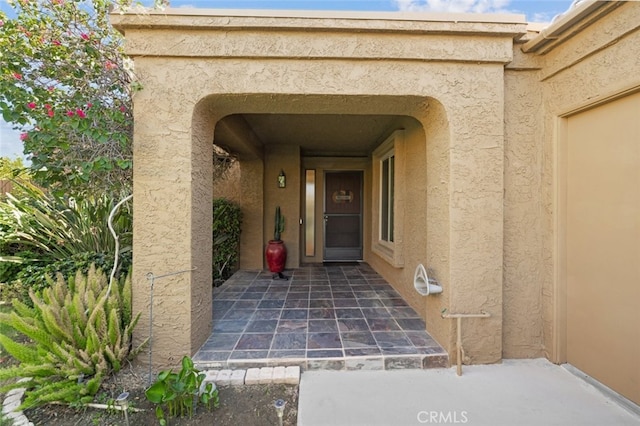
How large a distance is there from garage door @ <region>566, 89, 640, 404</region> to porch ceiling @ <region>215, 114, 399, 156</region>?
8.75 ft

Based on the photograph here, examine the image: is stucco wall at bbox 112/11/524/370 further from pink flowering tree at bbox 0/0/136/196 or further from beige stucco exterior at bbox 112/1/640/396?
pink flowering tree at bbox 0/0/136/196

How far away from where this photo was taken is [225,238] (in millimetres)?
5992

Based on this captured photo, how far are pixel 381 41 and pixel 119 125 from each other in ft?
9.82

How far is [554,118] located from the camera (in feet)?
9.50

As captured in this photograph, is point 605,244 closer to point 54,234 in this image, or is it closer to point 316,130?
point 316,130

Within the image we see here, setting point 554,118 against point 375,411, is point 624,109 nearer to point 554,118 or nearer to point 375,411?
point 554,118

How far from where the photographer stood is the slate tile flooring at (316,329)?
110 inches

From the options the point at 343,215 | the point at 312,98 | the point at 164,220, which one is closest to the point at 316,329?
the point at 164,220

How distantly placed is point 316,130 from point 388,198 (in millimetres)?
2153

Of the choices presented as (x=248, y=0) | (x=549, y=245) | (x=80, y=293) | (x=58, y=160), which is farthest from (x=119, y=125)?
(x=549, y=245)

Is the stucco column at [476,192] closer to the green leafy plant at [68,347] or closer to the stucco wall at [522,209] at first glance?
the stucco wall at [522,209]

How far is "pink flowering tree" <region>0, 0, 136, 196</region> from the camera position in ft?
8.33

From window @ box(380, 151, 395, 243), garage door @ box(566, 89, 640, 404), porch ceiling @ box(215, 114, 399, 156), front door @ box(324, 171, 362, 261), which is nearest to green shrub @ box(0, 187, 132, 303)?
porch ceiling @ box(215, 114, 399, 156)

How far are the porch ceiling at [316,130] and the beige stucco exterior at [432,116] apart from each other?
4.56 feet
